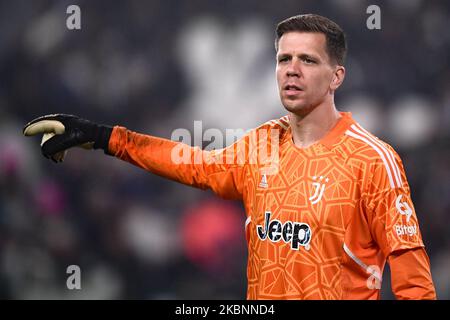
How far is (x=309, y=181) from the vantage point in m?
2.74

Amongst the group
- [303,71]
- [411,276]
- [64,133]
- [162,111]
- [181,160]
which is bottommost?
[411,276]

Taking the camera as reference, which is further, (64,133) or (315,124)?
(64,133)

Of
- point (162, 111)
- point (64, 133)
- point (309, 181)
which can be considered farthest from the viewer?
point (162, 111)

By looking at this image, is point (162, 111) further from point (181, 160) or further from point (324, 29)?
point (324, 29)

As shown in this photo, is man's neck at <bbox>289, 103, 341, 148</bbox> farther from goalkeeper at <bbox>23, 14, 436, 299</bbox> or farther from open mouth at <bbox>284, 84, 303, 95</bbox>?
open mouth at <bbox>284, 84, 303, 95</bbox>

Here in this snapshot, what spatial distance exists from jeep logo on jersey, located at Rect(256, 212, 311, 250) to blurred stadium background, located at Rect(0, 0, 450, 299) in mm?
2397

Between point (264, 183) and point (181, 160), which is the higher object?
Result: point (181, 160)

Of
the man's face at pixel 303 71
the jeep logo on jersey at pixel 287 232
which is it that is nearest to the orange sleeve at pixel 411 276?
the jeep logo on jersey at pixel 287 232

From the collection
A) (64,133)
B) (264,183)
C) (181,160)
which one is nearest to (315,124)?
(264,183)

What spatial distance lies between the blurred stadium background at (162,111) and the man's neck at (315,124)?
8.06ft

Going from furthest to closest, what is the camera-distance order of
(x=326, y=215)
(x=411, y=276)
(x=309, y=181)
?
1. (x=309, y=181)
2. (x=326, y=215)
3. (x=411, y=276)

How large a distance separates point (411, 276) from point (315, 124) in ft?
2.35

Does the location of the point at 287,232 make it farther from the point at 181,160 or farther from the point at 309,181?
the point at 181,160

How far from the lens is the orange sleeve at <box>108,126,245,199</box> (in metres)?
3.02
